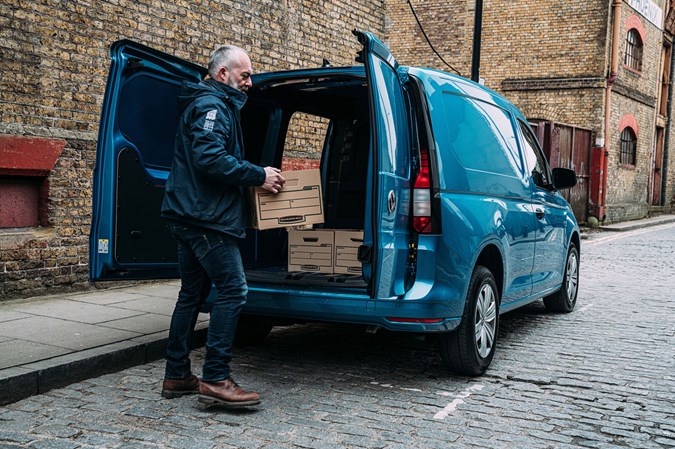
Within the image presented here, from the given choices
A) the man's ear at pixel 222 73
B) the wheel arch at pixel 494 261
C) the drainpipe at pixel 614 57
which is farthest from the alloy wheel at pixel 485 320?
the drainpipe at pixel 614 57

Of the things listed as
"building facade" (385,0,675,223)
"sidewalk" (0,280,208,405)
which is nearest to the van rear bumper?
"sidewalk" (0,280,208,405)

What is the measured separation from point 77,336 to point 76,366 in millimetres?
760

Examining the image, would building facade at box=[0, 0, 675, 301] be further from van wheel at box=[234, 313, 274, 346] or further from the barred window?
van wheel at box=[234, 313, 274, 346]

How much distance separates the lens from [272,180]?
4.62 metres

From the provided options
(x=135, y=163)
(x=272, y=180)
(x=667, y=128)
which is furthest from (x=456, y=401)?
(x=667, y=128)

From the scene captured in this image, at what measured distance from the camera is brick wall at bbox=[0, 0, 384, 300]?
23.2 ft

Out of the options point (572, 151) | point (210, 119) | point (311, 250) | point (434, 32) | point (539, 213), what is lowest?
point (311, 250)

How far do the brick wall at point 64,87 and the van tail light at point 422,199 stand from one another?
405cm

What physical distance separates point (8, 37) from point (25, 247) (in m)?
1.89

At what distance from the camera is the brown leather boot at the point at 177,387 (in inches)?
185

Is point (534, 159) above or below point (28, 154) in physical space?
above

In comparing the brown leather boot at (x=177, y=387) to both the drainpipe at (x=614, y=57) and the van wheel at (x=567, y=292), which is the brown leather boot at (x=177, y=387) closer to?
the van wheel at (x=567, y=292)

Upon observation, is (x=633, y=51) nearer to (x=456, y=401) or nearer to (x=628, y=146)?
(x=628, y=146)

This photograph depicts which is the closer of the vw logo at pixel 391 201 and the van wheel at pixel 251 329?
the vw logo at pixel 391 201
